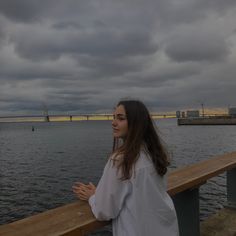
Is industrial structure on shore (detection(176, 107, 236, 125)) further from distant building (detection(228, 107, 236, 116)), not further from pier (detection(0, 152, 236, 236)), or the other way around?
pier (detection(0, 152, 236, 236))

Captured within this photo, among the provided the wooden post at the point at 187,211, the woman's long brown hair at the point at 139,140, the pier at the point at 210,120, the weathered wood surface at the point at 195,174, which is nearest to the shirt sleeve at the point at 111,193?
the woman's long brown hair at the point at 139,140

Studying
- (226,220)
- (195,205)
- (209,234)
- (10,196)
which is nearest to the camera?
(195,205)

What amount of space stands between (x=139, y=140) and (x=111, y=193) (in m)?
0.43

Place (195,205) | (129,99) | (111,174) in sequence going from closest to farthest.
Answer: (111,174) → (129,99) → (195,205)

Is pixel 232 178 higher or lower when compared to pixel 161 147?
lower

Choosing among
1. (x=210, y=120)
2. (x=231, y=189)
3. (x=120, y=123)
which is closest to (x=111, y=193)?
(x=120, y=123)

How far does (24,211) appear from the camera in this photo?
16641 millimetres

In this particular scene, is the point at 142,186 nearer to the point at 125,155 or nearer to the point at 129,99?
the point at 125,155

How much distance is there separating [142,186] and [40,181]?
941 inches

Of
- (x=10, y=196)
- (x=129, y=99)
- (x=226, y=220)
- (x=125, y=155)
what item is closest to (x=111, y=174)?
(x=125, y=155)

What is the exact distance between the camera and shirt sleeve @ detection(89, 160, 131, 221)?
2268 mm

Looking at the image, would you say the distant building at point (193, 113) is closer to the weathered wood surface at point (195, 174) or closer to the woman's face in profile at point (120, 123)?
the weathered wood surface at point (195, 174)

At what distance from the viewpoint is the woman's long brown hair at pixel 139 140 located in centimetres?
237

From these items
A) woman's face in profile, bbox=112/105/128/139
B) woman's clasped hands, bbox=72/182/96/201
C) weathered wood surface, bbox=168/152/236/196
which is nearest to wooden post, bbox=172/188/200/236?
weathered wood surface, bbox=168/152/236/196
